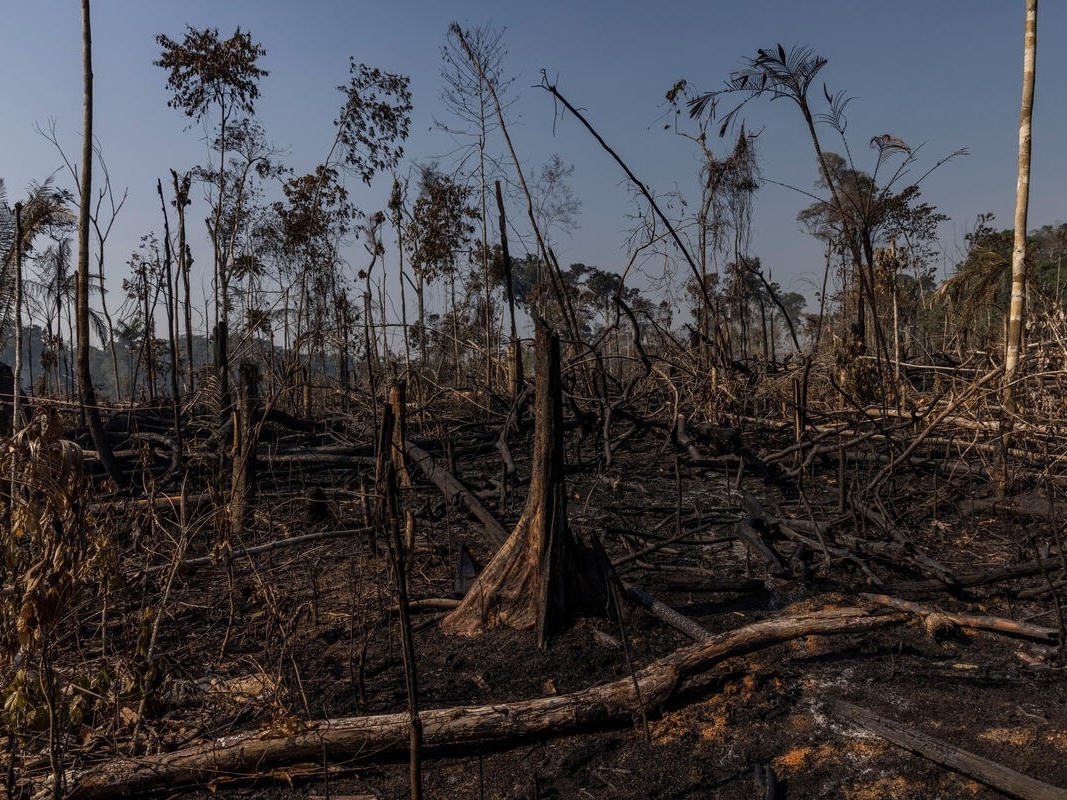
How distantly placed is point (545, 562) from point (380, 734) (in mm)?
1142

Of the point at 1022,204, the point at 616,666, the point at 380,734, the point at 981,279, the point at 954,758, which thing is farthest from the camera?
the point at 981,279

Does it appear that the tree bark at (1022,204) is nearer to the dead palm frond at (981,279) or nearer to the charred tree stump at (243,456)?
the dead palm frond at (981,279)

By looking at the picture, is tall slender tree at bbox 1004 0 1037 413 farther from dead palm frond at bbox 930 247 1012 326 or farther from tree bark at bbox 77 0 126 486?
tree bark at bbox 77 0 126 486

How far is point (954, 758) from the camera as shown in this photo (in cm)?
269

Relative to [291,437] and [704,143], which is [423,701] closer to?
[291,437]

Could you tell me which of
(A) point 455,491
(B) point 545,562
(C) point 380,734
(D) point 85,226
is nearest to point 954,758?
(B) point 545,562

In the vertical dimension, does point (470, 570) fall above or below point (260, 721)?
above

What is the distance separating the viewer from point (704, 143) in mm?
14102

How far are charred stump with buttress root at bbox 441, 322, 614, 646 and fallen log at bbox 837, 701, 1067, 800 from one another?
1.28m

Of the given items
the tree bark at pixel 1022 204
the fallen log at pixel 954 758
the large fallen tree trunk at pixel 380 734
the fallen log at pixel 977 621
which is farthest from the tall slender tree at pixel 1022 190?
the large fallen tree trunk at pixel 380 734

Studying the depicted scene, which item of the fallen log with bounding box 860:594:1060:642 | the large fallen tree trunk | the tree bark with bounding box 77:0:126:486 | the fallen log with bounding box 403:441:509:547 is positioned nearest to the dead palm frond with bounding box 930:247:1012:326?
the fallen log with bounding box 860:594:1060:642

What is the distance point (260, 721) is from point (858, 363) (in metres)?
7.92

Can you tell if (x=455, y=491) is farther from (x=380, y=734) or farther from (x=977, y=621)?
(x=977, y=621)

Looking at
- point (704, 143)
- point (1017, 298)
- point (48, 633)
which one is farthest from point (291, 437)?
point (704, 143)
